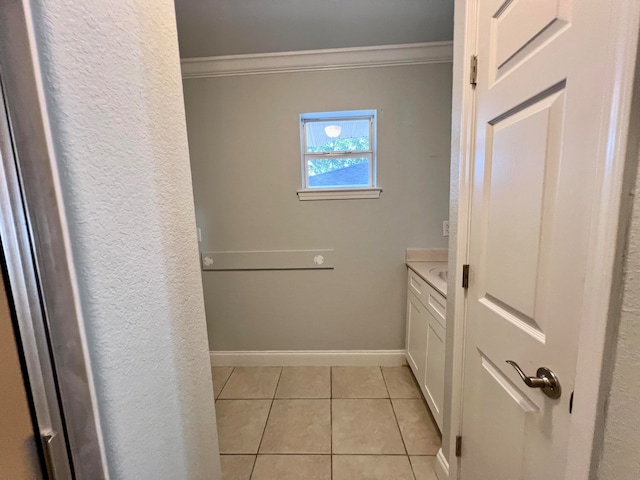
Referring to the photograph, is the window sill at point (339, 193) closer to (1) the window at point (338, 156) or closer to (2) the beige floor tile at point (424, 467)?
(1) the window at point (338, 156)

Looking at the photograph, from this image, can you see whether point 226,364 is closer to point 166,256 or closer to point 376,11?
point 166,256

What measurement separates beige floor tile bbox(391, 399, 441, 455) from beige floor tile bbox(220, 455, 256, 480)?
0.93 metres

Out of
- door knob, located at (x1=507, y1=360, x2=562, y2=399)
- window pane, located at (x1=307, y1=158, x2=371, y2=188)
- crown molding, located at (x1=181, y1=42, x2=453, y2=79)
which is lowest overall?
door knob, located at (x1=507, y1=360, x2=562, y2=399)

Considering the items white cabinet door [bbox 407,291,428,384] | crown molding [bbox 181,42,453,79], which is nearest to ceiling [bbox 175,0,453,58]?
crown molding [bbox 181,42,453,79]

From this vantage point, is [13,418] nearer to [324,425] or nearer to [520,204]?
[520,204]

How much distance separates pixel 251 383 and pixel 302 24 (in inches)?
108

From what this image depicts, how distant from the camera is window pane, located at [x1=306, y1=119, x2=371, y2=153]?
2.34 metres

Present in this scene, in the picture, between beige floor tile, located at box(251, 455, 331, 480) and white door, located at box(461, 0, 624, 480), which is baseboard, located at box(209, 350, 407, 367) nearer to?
beige floor tile, located at box(251, 455, 331, 480)

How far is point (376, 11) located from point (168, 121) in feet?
5.56

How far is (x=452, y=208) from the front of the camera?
126 cm

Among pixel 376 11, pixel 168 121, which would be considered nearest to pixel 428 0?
pixel 376 11

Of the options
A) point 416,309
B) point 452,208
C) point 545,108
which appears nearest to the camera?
point 545,108

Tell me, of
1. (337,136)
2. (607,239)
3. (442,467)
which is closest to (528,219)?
(607,239)

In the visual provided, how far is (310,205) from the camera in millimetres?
2330
